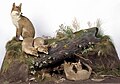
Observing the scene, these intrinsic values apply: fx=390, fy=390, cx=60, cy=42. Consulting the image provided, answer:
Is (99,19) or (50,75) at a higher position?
(99,19)

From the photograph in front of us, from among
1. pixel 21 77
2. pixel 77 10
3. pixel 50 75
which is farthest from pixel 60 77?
pixel 77 10

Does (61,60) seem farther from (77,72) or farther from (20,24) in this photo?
(20,24)

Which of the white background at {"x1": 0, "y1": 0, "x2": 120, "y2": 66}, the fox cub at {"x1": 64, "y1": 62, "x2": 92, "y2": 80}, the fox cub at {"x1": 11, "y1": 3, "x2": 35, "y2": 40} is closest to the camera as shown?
the fox cub at {"x1": 64, "y1": 62, "x2": 92, "y2": 80}

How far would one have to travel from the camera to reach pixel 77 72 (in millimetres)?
1657

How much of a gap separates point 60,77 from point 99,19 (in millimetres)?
450

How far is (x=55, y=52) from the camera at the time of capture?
171 cm

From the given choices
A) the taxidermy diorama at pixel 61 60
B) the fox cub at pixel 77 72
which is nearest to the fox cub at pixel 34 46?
the taxidermy diorama at pixel 61 60

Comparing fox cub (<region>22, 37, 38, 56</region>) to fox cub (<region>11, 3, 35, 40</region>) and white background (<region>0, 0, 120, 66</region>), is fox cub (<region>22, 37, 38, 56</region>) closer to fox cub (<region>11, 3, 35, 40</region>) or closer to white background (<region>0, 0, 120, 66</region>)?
fox cub (<region>11, 3, 35, 40</region>)

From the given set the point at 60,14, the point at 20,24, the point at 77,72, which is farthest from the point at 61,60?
the point at 60,14

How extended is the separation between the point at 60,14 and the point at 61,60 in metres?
0.39

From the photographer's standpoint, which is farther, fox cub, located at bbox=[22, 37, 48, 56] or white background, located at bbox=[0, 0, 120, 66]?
white background, located at bbox=[0, 0, 120, 66]

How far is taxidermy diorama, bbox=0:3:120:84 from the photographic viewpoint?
5.51ft

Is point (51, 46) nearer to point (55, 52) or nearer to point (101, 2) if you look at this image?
point (55, 52)

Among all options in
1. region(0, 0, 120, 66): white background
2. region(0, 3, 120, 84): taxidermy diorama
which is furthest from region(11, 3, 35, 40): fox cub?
region(0, 0, 120, 66): white background
